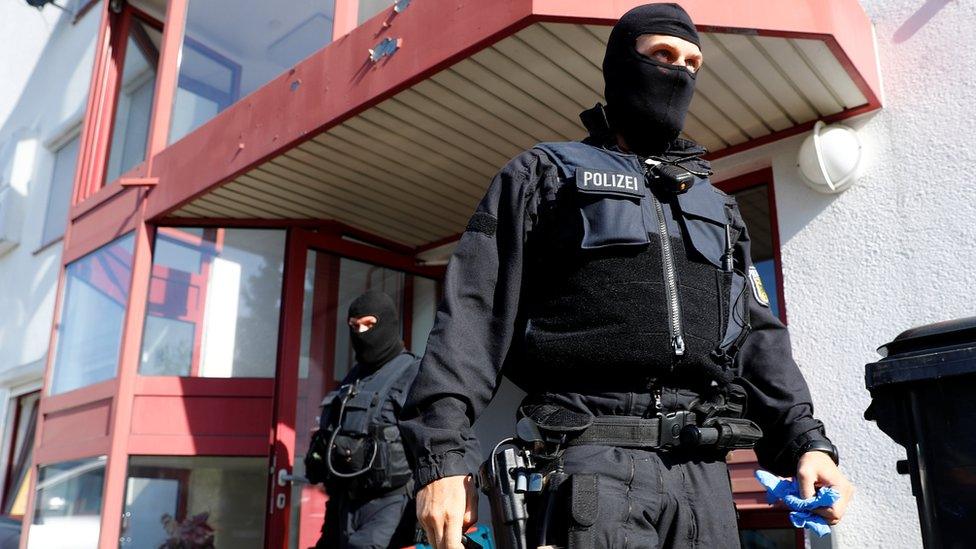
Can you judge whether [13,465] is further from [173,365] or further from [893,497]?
[893,497]

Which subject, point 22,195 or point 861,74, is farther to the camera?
point 22,195

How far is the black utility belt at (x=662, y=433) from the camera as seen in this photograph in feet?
5.25

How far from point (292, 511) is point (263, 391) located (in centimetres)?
82

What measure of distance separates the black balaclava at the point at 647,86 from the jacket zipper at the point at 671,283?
0.65 feet

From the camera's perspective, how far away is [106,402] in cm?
584

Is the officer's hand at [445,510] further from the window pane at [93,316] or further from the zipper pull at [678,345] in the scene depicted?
the window pane at [93,316]

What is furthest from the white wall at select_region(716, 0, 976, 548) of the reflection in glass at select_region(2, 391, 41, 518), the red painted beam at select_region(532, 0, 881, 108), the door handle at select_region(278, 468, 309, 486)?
the reflection in glass at select_region(2, 391, 41, 518)

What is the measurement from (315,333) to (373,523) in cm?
213

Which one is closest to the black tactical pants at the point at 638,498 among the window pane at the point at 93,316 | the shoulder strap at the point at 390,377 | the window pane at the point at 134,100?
the shoulder strap at the point at 390,377

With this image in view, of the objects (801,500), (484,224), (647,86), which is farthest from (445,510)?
(647,86)

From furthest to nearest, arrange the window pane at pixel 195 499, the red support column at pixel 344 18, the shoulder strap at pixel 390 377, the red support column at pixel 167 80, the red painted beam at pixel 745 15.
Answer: the red support column at pixel 167 80 < the window pane at pixel 195 499 < the red support column at pixel 344 18 < the shoulder strap at pixel 390 377 < the red painted beam at pixel 745 15

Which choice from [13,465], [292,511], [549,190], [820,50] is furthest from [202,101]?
[13,465]

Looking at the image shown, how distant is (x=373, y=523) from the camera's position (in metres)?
3.91

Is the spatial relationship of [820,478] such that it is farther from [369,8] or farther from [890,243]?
[369,8]
